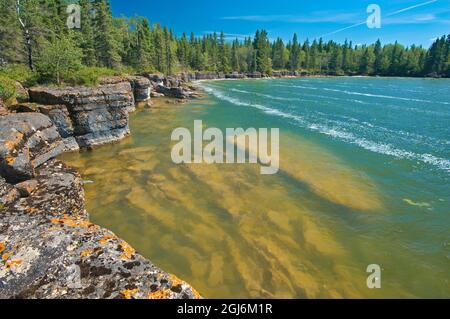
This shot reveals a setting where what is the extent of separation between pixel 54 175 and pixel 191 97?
43.8 meters

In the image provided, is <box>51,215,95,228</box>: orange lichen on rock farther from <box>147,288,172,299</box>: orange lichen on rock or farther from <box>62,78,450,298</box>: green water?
<box>147,288,172,299</box>: orange lichen on rock

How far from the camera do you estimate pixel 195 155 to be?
1778 centimetres

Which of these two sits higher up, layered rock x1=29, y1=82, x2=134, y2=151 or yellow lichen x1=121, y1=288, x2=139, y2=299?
layered rock x1=29, y1=82, x2=134, y2=151

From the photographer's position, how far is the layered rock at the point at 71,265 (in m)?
4.83

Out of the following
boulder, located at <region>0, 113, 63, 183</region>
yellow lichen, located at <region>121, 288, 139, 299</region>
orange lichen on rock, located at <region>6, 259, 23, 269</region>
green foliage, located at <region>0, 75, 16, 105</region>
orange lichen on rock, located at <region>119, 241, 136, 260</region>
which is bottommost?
yellow lichen, located at <region>121, 288, 139, 299</region>

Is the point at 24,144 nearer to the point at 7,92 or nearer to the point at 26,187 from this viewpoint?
the point at 26,187

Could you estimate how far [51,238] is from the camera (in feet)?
19.5

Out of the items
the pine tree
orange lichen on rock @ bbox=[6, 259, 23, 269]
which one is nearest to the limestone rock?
orange lichen on rock @ bbox=[6, 259, 23, 269]

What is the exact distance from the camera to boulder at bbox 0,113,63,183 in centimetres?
947

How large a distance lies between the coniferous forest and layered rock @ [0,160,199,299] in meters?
21.1

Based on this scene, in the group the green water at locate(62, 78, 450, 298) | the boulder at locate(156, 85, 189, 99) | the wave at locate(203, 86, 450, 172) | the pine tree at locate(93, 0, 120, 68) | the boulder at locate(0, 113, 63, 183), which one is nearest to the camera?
the green water at locate(62, 78, 450, 298)

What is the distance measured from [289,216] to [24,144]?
11.9 metres

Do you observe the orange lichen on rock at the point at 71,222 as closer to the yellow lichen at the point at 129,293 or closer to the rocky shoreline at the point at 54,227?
the rocky shoreline at the point at 54,227

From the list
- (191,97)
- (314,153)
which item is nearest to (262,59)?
(191,97)
